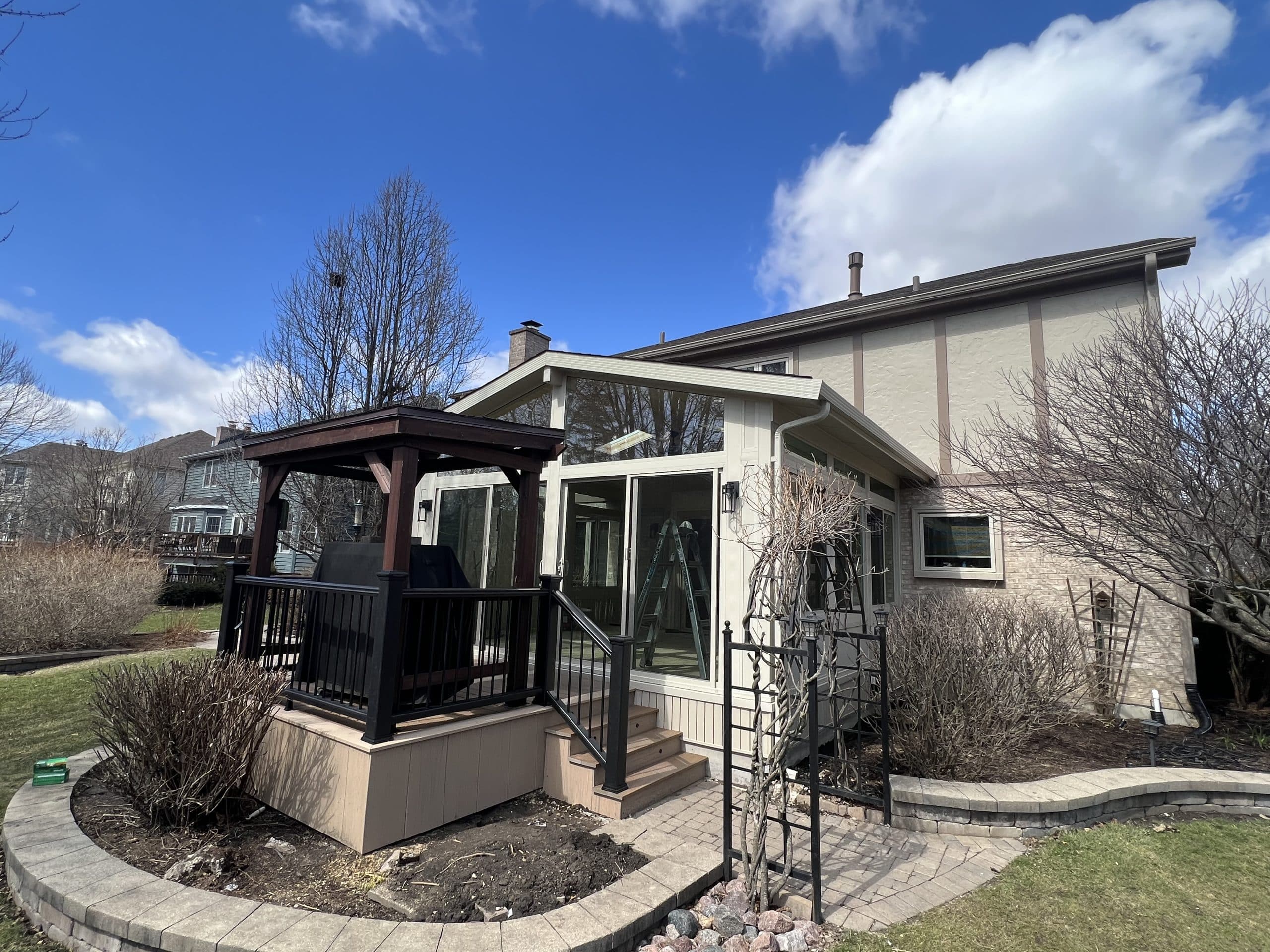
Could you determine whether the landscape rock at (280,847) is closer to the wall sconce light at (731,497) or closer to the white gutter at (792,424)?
the wall sconce light at (731,497)

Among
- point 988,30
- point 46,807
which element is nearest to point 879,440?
point 988,30

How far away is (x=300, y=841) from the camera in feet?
11.8

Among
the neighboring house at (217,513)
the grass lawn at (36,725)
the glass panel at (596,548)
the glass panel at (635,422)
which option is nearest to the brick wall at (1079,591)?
the glass panel at (635,422)

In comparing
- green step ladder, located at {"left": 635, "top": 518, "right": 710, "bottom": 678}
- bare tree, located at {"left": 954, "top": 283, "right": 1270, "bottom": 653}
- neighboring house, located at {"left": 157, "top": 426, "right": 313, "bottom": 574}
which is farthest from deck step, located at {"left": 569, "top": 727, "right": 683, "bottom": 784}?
neighboring house, located at {"left": 157, "top": 426, "right": 313, "bottom": 574}

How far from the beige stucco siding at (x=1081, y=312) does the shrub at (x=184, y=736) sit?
10.3m

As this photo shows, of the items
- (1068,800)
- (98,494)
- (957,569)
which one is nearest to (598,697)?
(1068,800)

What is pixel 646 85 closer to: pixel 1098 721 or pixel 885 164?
pixel 885 164

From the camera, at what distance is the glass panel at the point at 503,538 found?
6.70 metres

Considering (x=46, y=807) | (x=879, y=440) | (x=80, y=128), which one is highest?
(x=80, y=128)

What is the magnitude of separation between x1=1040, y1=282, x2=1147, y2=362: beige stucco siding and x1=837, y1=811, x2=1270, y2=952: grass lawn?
21.7 feet

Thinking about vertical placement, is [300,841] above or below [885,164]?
below

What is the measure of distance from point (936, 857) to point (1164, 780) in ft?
7.51

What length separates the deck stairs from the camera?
4.21 meters

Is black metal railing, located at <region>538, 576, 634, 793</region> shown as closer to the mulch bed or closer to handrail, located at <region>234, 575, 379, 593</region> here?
the mulch bed
